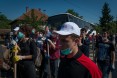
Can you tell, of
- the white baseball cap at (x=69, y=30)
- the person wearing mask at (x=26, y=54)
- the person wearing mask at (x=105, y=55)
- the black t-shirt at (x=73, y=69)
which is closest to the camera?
the black t-shirt at (x=73, y=69)

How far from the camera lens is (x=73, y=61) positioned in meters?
3.37

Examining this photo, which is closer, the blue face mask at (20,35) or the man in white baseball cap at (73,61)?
the man in white baseball cap at (73,61)

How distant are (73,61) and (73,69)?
0.35ft

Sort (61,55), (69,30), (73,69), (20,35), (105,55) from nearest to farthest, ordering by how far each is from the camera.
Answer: (73,69) → (69,30) → (61,55) → (20,35) → (105,55)

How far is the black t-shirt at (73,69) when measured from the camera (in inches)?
129

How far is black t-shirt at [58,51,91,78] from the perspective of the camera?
10.7 feet

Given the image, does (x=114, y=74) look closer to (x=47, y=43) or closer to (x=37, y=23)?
(x=47, y=43)

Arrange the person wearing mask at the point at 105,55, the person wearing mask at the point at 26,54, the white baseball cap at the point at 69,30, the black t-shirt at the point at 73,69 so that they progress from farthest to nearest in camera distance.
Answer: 1. the person wearing mask at the point at 105,55
2. the person wearing mask at the point at 26,54
3. the white baseball cap at the point at 69,30
4. the black t-shirt at the point at 73,69

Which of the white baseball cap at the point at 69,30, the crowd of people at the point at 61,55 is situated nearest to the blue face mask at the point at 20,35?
the crowd of people at the point at 61,55

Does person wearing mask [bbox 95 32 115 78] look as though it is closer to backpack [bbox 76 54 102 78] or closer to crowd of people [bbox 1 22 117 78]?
crowd of people [bbox 1 22 117 78]

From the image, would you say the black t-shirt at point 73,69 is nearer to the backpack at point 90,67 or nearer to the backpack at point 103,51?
the backpack at point 90,67

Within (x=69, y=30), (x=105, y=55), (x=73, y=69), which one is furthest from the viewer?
(x=105, y=55)

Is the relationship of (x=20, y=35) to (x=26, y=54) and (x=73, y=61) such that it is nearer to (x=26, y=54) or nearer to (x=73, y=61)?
(x=26, y=54)

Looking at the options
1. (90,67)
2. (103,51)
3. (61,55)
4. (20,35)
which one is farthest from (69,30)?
(103,51)
